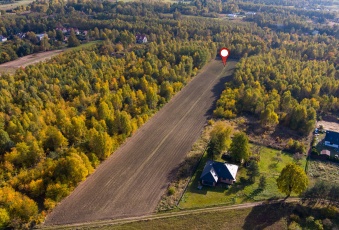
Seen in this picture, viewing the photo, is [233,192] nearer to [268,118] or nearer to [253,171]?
[253,171]

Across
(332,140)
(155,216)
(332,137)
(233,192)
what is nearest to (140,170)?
(155,216)

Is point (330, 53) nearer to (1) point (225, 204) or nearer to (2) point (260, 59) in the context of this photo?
(2) point (260, 59)

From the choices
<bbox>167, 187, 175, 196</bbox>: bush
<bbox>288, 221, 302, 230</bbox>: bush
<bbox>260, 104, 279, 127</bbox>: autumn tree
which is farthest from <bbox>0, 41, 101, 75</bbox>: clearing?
<bbox>288, 221, 302, 230</bbox>: bush

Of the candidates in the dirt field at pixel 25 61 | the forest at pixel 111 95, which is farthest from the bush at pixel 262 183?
the dirt field at pixel 25 61

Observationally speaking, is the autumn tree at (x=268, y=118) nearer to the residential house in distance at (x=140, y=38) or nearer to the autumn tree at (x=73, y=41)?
the residential house in distance at (x=140, y=38)

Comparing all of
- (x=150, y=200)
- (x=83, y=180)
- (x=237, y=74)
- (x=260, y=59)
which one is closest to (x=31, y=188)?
(x=83, y=180)
